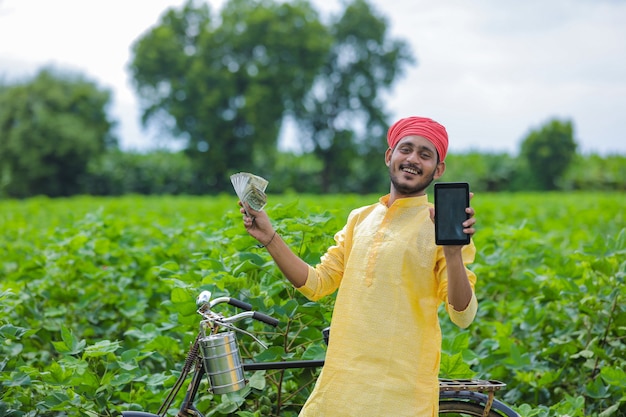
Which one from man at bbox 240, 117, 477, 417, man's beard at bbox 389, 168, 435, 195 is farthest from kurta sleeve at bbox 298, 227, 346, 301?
man's beard at bbox 389, 168, 435, 195

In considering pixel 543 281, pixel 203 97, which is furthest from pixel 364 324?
pixel 203 97

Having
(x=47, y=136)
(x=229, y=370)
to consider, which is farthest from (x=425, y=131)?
(x=47, y=136)

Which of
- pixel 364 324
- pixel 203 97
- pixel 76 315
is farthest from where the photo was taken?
pixel 203 97

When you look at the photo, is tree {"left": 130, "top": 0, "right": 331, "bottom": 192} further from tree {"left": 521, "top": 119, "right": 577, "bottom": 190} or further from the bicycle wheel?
the bicycle wheel

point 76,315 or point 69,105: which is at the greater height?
point 69,105

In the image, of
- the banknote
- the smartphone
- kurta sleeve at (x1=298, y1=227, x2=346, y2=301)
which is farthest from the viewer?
kurta sleeve at (x1=298, y1=227, x2=346, y2=301)

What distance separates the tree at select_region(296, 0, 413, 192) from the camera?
145 ft

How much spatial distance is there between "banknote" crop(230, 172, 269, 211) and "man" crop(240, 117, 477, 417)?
0.17ft

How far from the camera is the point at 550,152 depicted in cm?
4588

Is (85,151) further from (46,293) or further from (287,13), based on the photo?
(46,293)

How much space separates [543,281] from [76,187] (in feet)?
128

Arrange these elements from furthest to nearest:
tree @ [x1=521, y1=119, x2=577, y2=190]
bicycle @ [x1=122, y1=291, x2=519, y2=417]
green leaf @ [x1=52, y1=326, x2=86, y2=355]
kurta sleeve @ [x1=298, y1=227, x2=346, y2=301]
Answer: tree @ [x1=521, y1=119, x2=577, y2=190]
green leaf @ [x1=52, y1=326, x2=86, y2=355]
kurta sleeve @ [x1=298, y1=227, x2=346, y2=301]
bicycle @ [x1=122, y1=291, x2=519, y2=417]

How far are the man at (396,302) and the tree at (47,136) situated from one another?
39005 millimetres

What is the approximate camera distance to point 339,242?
2.46 metres
